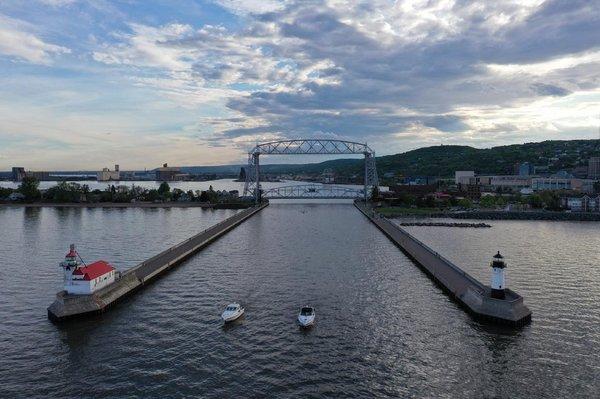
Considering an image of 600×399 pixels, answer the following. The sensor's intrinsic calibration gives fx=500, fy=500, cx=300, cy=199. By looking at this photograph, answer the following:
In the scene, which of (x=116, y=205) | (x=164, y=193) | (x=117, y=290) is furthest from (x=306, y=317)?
(x=164, y=193)

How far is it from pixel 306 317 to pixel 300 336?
140cm

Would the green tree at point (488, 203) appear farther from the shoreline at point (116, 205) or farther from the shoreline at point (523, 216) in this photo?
the shoreline at point (116, 205)

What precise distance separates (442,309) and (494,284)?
3358mm

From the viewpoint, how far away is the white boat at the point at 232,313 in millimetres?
25266

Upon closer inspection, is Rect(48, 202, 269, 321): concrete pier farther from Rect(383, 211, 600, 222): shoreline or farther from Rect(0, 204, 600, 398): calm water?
Rect(383, 211, 600, 222): shoreline

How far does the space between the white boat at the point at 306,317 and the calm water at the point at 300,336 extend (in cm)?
56

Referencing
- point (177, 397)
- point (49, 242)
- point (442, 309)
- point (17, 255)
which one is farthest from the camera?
point (49, 242)

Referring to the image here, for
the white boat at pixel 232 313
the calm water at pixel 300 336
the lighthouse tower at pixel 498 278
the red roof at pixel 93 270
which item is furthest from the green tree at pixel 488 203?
the red roof at pixel 93 270

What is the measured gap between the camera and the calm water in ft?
61.7

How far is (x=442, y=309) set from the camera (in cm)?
2853

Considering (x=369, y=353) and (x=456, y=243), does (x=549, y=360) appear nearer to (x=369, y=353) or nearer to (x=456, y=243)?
(x=369, y=353)

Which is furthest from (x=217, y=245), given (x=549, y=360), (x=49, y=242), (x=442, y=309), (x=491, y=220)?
(x=491, y=220)

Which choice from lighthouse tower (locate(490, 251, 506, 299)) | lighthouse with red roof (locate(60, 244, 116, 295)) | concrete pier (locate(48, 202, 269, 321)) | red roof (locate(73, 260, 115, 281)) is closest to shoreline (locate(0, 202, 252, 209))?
concrete pier (locate(48, 202, 269, 321))

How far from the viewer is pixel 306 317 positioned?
81.7ft
